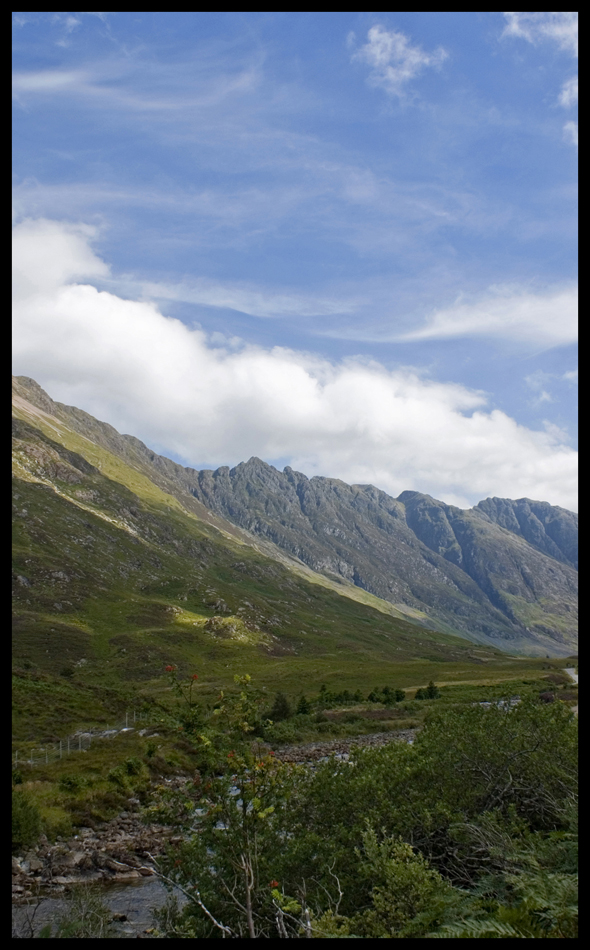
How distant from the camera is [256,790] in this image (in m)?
9.42

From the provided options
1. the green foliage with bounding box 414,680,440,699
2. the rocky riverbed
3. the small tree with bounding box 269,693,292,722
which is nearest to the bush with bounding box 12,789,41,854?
the rocky riverbed

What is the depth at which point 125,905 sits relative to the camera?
18.0 meters

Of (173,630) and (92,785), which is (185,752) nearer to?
(92,785)

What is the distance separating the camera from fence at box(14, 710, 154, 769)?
36344 millimetres

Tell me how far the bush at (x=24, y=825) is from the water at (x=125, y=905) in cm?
386

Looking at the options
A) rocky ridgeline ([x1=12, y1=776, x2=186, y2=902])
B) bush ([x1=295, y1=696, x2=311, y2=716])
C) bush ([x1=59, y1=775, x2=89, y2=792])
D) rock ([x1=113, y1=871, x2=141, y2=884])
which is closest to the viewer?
rocky ridgeline ([x1=12, y1=776, x2=186, y2=902])

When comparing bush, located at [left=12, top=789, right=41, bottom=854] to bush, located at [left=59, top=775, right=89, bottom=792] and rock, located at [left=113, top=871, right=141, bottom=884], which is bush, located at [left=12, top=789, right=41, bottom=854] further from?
bush, located at [left=59, top=775, right=89, bottom=792]

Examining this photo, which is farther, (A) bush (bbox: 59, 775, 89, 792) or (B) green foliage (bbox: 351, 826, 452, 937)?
(A) bush (bbox: 59, 775, 89, 792)

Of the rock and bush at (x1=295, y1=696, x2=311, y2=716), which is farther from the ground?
the rock

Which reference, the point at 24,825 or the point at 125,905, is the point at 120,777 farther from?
the point at 125,905

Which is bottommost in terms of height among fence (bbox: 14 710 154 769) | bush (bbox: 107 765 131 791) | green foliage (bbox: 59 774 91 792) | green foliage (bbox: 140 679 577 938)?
fence (bbox: 14 710 154 769)

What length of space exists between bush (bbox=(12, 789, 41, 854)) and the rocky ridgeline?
0.45 metres

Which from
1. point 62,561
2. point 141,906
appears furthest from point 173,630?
point 141,906

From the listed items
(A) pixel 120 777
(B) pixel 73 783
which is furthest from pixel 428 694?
(B) pixel 73 783
